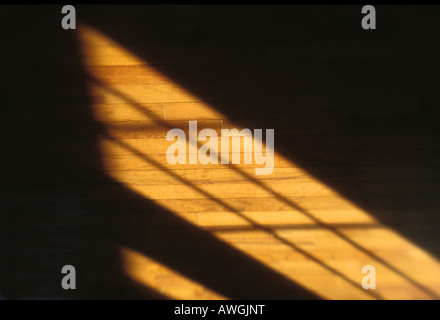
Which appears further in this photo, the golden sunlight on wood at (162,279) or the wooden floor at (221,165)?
the golden sunlight on wood at (162,279)

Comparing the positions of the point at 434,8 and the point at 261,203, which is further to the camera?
the point at 261,203

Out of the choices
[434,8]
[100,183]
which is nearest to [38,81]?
Result: [100,183]

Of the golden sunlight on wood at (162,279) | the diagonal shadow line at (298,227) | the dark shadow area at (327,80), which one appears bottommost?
the golden sunlight on wood at (162,279)

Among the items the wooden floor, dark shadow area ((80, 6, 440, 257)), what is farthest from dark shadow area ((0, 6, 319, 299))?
dark shadow area ((80, 6, 440, 257))

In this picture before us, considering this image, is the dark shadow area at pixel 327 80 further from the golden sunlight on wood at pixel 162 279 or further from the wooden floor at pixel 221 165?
the golden sunlight on wood at pixel 162 279

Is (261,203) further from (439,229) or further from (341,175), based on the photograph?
(439,229)

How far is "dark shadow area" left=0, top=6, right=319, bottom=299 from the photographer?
154 cm

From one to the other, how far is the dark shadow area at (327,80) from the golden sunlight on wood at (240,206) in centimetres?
10

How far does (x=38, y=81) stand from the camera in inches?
60.6

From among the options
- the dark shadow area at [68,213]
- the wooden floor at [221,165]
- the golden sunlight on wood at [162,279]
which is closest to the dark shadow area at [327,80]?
the wooden floor at [221,165]

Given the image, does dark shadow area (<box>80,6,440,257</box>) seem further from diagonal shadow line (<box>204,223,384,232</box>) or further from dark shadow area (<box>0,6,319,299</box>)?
dark shadow area (<box>0,6,319,299</box>)

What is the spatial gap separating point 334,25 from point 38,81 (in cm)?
163

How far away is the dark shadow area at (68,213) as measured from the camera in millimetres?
1535

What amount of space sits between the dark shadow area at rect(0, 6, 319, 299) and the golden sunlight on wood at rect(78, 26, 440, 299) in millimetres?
68
